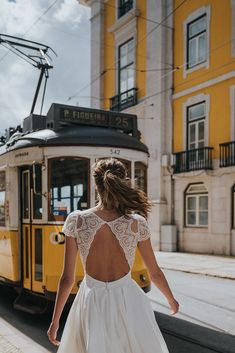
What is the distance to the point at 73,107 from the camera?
23.8ft

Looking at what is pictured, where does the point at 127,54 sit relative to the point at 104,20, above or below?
below

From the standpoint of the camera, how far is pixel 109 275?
2.74 m

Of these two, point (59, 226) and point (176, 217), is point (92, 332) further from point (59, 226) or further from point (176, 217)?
point (176, 217)

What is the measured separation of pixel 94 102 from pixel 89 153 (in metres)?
19.2

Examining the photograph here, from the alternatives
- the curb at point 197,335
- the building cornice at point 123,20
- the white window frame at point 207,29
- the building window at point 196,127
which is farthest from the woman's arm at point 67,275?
the building cornice at point 123,20

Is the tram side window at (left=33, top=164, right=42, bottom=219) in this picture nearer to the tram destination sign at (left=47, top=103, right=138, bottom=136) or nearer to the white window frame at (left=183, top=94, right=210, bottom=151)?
the tram destination sign at (left=47, top=103, right=138, bottom=136)

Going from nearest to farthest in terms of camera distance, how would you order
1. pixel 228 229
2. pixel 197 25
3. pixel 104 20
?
pixel 228 229
pixel 197 25
pixel 104 20

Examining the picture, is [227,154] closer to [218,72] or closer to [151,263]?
[218,72]

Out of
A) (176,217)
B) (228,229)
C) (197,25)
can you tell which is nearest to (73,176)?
(228,229)

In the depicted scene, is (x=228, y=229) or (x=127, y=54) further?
(x=127, y=54)

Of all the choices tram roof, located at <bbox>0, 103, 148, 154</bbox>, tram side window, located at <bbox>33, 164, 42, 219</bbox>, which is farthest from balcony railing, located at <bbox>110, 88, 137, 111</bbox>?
tram side window, located at <bbox>33, 164, 42, 219</bbox>

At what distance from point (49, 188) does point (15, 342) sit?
90.8 inches

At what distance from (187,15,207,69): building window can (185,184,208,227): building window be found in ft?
18.5

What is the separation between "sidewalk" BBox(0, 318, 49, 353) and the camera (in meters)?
5.10
